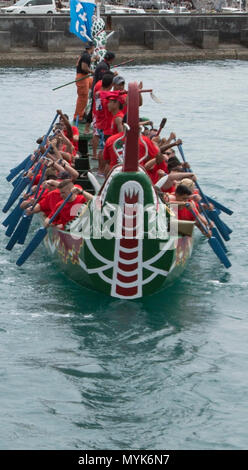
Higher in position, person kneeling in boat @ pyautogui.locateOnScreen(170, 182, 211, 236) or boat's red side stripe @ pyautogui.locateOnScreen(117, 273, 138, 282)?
person kneeling in boat @ pyautogui.locateOnScreen(170, 182, 211, 236)

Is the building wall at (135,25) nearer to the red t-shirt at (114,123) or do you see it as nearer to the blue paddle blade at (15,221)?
the red t-shirt at (114,123)

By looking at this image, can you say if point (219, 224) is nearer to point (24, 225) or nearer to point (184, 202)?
point (184, 202)

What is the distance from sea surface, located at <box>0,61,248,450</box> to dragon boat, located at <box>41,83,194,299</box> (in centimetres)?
60

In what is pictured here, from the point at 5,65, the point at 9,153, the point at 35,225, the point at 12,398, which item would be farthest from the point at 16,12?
the point at 12,398

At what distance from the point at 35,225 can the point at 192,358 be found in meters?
6.51

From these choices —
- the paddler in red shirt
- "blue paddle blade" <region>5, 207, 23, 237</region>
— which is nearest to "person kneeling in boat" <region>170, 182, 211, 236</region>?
"blue paddle blade" <region>5, 207, 23, 237</region>

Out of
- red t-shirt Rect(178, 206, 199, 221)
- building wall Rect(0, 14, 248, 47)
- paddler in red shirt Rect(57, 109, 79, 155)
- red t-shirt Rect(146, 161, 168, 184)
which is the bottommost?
red t-shirt Rect(178, 206, 199, 221)

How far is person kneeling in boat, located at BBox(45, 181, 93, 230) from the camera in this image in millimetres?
13562

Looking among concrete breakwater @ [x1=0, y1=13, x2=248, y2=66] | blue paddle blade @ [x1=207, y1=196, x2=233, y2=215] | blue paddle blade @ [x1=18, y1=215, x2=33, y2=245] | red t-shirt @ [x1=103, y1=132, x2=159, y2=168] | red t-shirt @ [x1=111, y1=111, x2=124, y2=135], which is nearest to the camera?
red t-shirt @ [x1=103, y1=132, x2=159, y2=168]

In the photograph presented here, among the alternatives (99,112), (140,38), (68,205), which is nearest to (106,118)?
(99,112)

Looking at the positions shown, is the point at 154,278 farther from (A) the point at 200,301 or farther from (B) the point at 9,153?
(B) the point at 9,153

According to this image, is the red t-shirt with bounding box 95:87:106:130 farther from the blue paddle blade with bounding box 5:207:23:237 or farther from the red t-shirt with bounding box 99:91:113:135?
the blue paddle blade with bounding box 5:207:23:237

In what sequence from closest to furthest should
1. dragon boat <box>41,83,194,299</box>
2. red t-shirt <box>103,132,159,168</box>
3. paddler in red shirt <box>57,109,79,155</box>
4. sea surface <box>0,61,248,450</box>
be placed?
sea surface <box>0,61,248,450</box> < dragon boat <box>41,83,194,299</box> < red t-shirt <box>103,132,159,168</box> < paddler in red shirt <box>57,109,79,155</box>

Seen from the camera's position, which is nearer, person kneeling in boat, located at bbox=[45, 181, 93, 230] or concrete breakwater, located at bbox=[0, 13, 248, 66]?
person kneeling in boat, located at bbox=[45, 181, 93, 230]
